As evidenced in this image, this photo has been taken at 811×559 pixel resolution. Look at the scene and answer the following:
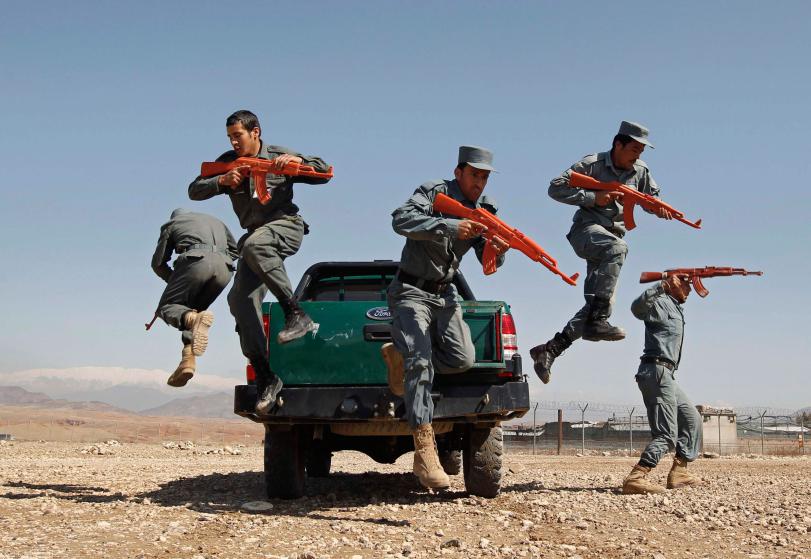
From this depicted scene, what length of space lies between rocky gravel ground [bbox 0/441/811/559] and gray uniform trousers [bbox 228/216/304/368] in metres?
1.24

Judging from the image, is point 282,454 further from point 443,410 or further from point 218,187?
point 218,187

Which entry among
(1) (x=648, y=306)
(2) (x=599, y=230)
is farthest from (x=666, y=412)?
(2) (x=599, y=230)

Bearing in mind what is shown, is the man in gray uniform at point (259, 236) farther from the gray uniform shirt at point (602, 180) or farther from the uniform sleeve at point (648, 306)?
the uniform sleeve at point (648, 306)

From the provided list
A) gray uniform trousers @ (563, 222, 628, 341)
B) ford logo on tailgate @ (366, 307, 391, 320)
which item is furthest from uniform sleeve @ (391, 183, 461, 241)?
gray uniform trousers @ (563, 222, 628, 341)

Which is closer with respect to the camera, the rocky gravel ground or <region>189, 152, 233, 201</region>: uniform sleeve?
the rocky gravel ground

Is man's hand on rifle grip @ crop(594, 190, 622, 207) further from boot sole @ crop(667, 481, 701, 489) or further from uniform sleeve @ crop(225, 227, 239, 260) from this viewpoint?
uniform sleeve @ crop(225, 227, 239, 260)

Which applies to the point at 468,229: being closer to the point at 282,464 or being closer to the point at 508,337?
the point at 508,337

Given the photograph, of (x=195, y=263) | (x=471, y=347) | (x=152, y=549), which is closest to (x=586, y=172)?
(x=471, y=347)

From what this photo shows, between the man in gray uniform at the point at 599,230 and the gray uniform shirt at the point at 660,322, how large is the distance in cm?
100

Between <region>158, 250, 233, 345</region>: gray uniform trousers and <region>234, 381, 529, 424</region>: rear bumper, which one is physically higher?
<region>158, 250, 233, 345</region>: gray uniform trousers

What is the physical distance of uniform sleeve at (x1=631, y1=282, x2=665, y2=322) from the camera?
854 cm

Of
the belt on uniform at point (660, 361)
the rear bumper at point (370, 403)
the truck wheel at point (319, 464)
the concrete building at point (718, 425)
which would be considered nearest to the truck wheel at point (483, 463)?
the rear bumper at point (370, 403)

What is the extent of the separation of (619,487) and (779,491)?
1462 millimetres

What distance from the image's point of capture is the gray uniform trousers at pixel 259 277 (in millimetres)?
6660
